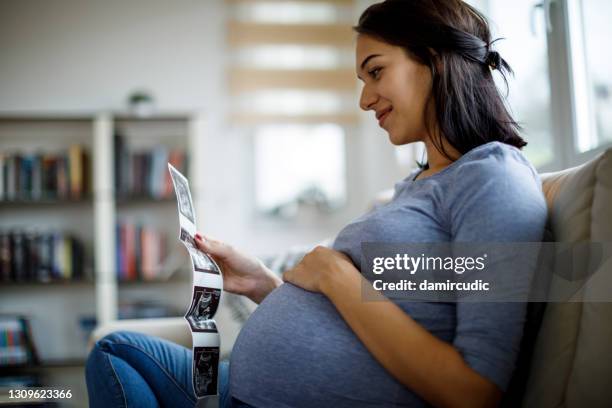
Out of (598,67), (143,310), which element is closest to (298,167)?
(143,310)

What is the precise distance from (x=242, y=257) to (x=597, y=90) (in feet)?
3.76

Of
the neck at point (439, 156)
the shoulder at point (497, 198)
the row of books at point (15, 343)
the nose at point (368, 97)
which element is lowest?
the row of books at point (15, 343)

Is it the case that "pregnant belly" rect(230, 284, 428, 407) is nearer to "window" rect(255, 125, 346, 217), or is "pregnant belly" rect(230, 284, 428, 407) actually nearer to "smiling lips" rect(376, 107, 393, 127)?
"smiling lips" rect(376, 107, 393, 127)

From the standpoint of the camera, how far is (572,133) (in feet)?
5.68

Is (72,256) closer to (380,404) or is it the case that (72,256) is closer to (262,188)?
(262,188)

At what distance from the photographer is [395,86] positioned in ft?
3.35

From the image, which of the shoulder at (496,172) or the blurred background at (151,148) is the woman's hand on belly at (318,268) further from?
the blurred background at (151,148)

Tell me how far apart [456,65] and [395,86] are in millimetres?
109

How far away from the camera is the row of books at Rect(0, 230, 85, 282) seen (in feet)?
10.3

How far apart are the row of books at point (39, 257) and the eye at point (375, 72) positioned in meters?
2.58

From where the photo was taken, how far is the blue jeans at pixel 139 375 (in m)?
0.98

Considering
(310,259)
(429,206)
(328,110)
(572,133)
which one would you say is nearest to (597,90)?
(572,133)

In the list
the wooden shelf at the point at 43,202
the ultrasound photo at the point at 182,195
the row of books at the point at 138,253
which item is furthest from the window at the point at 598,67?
the wooden shelf at the point at 43,202

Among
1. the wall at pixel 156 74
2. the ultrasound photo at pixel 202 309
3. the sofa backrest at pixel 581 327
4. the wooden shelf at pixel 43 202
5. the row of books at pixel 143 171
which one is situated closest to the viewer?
the sofa backrest at pixel 581 327
